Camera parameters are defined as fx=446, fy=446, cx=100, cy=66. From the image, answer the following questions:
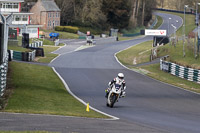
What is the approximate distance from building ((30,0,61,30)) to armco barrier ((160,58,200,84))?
220 feet

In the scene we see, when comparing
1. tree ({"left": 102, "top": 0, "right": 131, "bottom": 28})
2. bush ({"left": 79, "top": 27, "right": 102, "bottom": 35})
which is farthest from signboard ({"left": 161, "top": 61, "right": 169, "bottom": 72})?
tree ({"left": 102, "top": 0, "right": 131, "bottom": 28})

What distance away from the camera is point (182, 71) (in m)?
38.8

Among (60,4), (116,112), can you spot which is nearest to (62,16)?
(60,4)

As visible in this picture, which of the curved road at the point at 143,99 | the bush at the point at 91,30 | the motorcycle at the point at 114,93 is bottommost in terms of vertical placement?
the curved road at the point at 143,99

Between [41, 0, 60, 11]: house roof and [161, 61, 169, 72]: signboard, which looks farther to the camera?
[41, 0, 60, 11]: house roof

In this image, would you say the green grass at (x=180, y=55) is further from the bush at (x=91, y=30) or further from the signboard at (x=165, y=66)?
the bush at (x=91, y=30)

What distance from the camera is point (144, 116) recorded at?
1800 cm

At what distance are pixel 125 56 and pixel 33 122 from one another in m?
47.1

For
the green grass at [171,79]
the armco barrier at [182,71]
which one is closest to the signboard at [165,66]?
the armco barrier at [182,71]

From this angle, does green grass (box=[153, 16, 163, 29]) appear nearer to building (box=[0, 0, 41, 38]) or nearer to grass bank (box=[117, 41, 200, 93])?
building (box=[0, 0, 41, 38])

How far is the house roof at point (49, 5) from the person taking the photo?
10818 cm

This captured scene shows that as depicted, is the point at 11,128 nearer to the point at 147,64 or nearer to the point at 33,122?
the point at 33,122

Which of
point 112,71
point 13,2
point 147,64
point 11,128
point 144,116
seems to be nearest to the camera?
point 11,128

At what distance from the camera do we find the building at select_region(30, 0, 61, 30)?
10712cm
